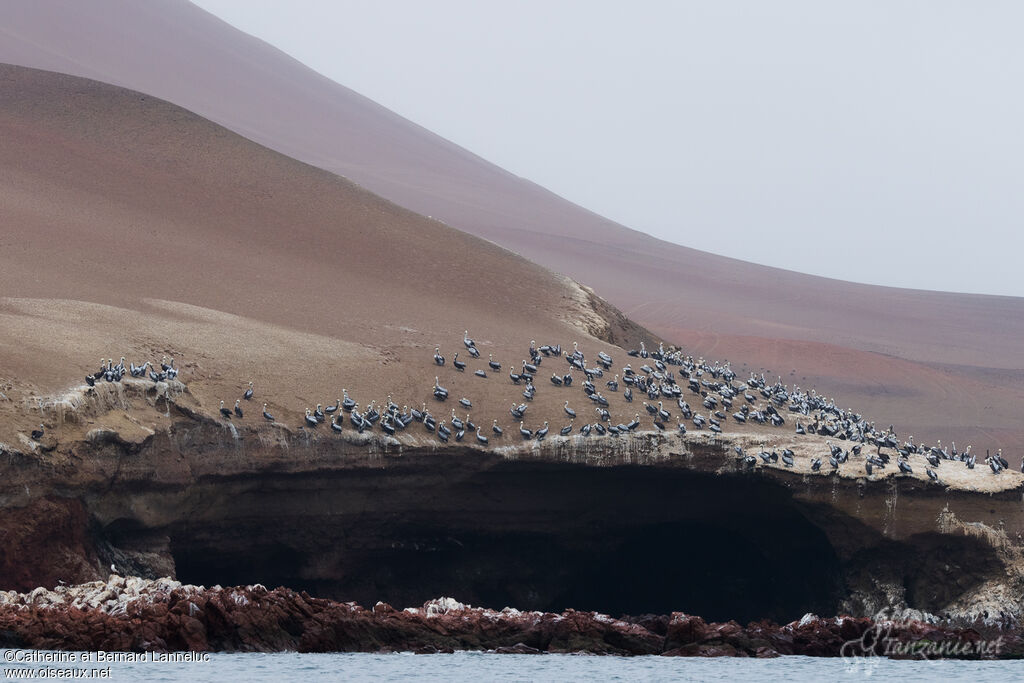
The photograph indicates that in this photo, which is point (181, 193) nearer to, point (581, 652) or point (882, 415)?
point (581, 652)

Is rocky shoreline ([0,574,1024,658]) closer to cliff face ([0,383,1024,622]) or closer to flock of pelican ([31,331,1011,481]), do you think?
cliff face ([0,383,1024,622])

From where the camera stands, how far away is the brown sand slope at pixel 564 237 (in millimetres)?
96500

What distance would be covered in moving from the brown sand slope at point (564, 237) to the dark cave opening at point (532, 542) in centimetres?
4768

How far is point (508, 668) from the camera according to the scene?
2498 cm

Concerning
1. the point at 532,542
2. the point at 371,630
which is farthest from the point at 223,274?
the point at 371,630

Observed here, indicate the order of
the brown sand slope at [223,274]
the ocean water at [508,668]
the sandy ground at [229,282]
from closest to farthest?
the ocean water at [508,668], the sandy ground at [229,282], the brown sand slope at [223,274]

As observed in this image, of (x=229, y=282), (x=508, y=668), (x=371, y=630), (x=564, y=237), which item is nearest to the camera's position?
(x=508, y=668)

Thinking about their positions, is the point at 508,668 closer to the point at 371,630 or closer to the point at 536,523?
the point at 371,630

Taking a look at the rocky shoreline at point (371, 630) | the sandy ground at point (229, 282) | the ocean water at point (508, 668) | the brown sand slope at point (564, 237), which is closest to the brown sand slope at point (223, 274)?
the sandy ground at point (229, 282)

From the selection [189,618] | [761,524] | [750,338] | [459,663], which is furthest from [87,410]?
[750,338]

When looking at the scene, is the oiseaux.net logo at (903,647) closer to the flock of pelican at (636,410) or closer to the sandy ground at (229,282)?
the flock of pelican at (636,410)

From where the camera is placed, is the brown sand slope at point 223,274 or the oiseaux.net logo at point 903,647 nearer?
the oiseaux.net logo at point 903,647

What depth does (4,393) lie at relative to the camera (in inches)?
1093

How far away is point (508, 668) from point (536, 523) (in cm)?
863
